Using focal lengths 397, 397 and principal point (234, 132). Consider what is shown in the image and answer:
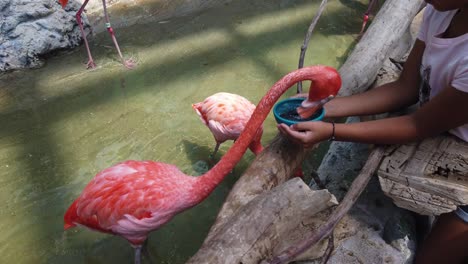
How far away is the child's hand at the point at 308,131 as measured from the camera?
1.49m

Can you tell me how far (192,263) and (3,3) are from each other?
378cm

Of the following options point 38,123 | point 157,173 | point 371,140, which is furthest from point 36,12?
point 371,140

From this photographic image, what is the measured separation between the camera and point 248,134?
1773mm

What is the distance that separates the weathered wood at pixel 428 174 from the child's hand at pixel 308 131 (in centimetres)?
27

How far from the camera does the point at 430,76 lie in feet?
4.91

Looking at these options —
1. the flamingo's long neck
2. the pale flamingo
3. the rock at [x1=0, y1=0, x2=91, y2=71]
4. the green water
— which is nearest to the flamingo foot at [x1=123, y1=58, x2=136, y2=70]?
the green water

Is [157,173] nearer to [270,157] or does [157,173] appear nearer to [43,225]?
[270,157]

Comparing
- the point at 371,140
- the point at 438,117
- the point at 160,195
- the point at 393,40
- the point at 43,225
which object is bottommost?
the point at 43,225

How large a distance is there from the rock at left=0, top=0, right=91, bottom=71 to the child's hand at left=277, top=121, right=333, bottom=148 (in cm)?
321

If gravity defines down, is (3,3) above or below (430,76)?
below

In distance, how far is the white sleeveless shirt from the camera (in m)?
1.31

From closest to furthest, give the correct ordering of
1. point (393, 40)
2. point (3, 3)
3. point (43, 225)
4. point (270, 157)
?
1. point (270, 157)
2. point (43, 225)
3. point (393, 40)
4. point (3, 3)

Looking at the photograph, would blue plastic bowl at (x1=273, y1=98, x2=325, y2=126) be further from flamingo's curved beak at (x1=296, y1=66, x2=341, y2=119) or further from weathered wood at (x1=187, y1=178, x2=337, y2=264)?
weathered wood at (x1=187, y1=178, x2=337, y2=264)

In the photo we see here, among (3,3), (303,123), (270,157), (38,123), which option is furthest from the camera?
(3,3)
